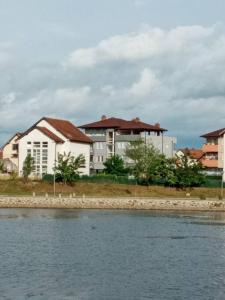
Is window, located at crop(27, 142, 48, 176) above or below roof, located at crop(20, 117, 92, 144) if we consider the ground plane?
below

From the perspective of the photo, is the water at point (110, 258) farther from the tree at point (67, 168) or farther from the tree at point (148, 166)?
the tree at point (148, 166)

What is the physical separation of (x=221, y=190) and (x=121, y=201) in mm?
20624

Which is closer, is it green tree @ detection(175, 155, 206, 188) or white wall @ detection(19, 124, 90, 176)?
green tree @ detection(175, 155, 206, 188)

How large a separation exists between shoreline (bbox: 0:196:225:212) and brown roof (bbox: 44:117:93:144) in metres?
27.3

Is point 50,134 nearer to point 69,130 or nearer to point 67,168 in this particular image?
point 69,130

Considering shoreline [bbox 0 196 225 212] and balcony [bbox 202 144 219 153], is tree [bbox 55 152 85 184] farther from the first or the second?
balcony [bbox 202 144 219 153]

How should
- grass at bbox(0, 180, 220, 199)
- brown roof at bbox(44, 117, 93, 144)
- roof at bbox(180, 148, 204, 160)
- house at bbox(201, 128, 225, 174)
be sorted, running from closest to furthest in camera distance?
grass at bbox(0, 180, 220, 199) → brown roof at bbox(44, 117, 93, 144) → roof at bbox(180, 148, 204, 160) → house at bbox(201, 128, 225, 174)

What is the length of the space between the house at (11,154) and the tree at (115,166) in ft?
53.2

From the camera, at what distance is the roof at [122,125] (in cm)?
14362

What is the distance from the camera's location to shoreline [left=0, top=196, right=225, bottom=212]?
10150cm

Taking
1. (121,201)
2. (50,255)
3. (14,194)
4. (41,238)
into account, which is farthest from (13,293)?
(14,194)

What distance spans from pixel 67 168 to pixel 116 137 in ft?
98.1

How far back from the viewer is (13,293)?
38.0 meters

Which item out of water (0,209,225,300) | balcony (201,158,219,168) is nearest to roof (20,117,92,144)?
balcony (201,158,219,168)
